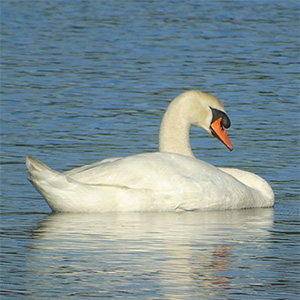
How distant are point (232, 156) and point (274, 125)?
1773mm

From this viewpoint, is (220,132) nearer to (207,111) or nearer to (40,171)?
(207,111)

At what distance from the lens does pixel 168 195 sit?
966 cm

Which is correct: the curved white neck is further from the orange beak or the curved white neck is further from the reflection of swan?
the reflection of swan

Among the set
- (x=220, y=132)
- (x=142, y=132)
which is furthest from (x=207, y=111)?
(x=142, y=132)

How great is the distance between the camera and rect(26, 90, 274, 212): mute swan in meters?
9.29

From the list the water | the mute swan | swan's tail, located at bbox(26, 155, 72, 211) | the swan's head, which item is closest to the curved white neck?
the swan's head

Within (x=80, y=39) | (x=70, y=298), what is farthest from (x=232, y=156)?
(x=80, y=39)

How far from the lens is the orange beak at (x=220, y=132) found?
1094 centimetres

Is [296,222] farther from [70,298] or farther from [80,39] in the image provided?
[80,39]

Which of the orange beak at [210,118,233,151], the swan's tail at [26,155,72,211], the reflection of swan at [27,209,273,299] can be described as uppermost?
the orange beak at [210,118,233,151]

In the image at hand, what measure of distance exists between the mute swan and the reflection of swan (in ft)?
0.37

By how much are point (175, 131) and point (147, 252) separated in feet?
10.6

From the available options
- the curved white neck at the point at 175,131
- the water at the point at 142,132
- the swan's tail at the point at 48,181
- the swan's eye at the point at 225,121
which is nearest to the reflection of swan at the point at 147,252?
the water at the point at 142,132

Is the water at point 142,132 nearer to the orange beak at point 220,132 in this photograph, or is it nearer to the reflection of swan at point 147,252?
the reflection of swan at point 147,252
